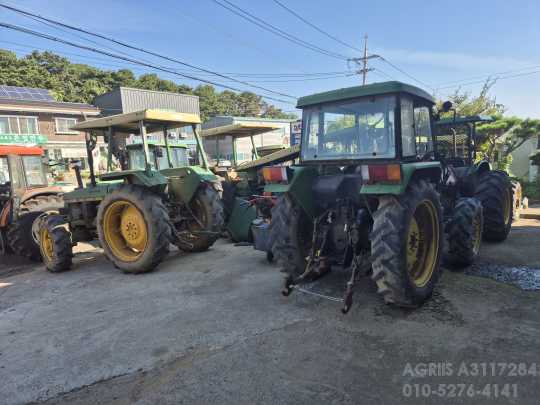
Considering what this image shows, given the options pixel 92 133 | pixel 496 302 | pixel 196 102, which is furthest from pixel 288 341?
pixel 196 102

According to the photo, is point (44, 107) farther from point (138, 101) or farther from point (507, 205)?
point (507, 205)

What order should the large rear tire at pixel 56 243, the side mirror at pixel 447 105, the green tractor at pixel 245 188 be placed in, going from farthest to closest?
the green tractor at pixel 245 188
the large rear tire at pixel 56 243
the side mirror at pixel 447 105

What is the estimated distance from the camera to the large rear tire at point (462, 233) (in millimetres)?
4527

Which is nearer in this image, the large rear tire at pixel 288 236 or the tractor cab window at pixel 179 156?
the large rear tire at pixel 288 236

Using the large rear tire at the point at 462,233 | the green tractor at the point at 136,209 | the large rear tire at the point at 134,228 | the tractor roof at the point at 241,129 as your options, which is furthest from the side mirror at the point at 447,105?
the tractor roof at the point at 241,129

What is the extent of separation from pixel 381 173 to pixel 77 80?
46.2m

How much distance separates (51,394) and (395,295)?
2.81 m

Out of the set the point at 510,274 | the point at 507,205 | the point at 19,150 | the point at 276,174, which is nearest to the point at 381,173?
the point at 276,174

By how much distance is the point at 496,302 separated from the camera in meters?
3.68

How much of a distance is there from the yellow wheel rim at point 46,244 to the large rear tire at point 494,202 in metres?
7.02

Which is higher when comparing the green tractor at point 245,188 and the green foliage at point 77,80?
the green foliage at point 77,80

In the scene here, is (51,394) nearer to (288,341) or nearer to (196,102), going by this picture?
(288,341)

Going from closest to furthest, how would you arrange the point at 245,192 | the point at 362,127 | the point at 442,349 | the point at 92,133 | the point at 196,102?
1. the point at 442,349
2. the point at 362,127
3. the point at 92,133
4. the point at 245,192
5. the point at 196,102

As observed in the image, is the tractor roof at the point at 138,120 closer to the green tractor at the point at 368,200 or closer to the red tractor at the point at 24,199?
the red tractor at the point at 24,199
